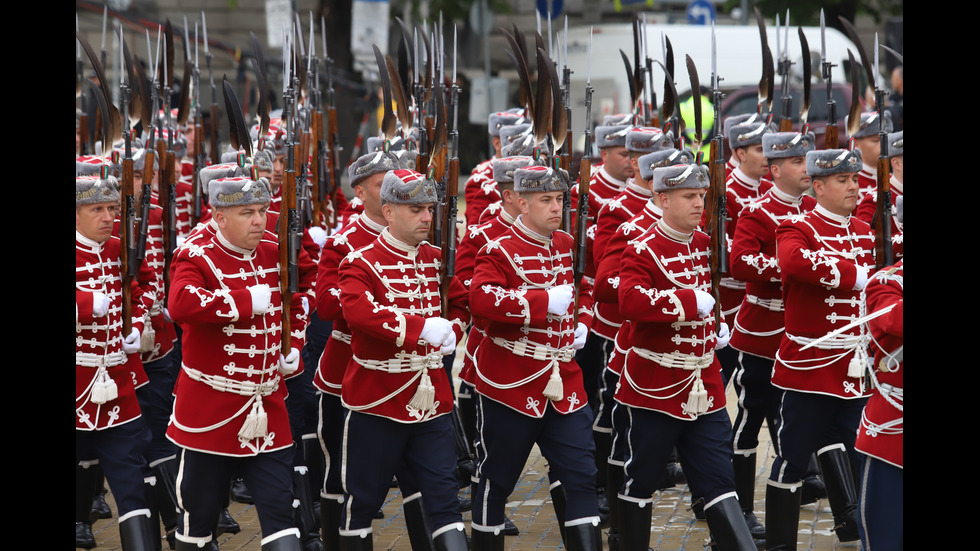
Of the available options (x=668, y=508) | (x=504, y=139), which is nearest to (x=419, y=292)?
(x=668, y=508)

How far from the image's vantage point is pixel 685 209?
545 cm

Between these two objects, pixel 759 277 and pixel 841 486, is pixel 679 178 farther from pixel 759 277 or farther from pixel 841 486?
pixel 841 486

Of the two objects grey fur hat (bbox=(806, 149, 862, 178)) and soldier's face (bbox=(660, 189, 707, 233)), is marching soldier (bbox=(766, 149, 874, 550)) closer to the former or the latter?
grey fur hat (bbox=(806, 149, 862, 178))

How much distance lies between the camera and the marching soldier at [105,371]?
5.48 metres

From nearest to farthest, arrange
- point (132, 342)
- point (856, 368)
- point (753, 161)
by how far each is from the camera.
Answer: point (856, 368) → point (132, 342) → point (753, 161)

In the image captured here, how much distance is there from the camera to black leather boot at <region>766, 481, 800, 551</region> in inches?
231

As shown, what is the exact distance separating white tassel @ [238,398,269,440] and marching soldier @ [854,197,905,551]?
2189mm

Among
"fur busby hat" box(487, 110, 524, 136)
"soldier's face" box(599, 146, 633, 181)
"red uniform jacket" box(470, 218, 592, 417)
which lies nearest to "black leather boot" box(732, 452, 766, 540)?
"red uniform jacket" box(470, 218, 592, 417)

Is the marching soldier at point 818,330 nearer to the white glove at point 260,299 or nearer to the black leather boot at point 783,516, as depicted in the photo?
the black leather boot at point 783,516

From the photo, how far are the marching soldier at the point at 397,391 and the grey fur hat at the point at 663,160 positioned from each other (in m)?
1.22

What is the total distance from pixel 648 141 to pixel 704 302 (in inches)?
78.5

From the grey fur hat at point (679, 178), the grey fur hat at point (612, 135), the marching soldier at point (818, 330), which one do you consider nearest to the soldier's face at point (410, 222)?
the grey fur hat at point (679, 178)

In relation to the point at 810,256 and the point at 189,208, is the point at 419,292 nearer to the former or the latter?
the point at 810,256

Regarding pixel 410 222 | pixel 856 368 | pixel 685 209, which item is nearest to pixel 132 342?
pixel 410 222
